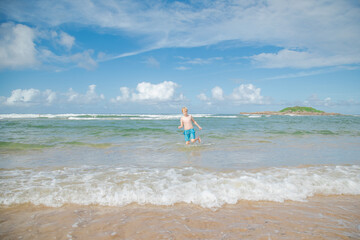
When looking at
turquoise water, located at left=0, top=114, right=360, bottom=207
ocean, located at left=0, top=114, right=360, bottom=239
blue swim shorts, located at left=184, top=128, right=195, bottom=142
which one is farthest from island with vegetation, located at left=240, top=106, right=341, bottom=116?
ocean, located at left=0, top=114, right=360, bottom=239

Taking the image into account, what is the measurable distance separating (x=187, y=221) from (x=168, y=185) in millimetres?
1322

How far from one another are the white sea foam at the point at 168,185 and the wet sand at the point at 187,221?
21 centimetres

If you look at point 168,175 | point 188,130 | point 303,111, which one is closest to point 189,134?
point 188,130

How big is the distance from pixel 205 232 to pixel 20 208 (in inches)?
118

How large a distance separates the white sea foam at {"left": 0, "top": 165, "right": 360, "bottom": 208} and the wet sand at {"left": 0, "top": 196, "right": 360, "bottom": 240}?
21cm

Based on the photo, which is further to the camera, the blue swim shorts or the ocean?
the blue swim shorts

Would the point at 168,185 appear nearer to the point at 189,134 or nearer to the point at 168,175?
the point at 168,175

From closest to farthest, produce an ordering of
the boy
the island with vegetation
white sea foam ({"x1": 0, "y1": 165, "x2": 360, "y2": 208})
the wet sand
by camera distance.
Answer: the wet sand < white sea foam ({"x1": 0, "y1": 165, "x2": 360, "y2": 208}) < the boy < the island with vegetation

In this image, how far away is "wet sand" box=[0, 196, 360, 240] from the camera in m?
2.61

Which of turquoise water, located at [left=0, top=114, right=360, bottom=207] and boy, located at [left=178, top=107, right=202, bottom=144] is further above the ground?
boy, located at [left=178, top=107, right=202, bottom=144]

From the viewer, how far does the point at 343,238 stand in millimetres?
2514

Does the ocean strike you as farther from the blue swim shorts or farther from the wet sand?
the blue swim shorts

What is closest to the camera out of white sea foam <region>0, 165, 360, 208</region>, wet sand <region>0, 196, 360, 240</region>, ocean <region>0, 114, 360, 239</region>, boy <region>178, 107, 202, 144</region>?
wet sand <region>0, 196, 360, 240</region>

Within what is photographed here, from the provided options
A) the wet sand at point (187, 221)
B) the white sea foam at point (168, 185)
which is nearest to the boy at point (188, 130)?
the white sea foam at point (168, 185)
